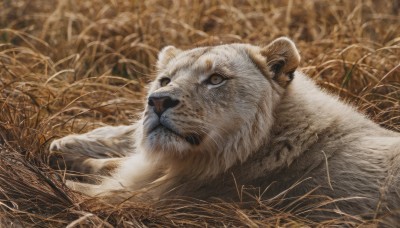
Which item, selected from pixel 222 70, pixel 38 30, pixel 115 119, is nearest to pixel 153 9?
pixel 38 30

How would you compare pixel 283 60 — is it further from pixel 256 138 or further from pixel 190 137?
pixel 190 137

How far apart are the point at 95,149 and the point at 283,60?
1681 millimetres

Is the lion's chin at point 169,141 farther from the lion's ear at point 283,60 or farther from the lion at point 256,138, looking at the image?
the lion's ear at point 283,60

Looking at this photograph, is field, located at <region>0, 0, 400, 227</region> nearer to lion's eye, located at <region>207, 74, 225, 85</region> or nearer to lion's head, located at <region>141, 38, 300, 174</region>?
lion's head, located at <region>141, 38, 300, 174</region>

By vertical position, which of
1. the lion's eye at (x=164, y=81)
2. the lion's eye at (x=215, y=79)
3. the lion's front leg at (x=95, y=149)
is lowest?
the lion's front leg at (x=95, y=149)

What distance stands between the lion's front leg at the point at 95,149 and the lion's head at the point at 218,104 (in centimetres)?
92

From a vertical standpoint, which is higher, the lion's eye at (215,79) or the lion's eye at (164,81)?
the lion's eye at (215,79)

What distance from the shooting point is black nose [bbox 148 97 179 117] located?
15.7ft

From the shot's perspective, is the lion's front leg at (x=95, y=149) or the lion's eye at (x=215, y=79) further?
the lion's front leg at (x=95, y=149)

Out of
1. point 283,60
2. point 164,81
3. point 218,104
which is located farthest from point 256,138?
point 164,81

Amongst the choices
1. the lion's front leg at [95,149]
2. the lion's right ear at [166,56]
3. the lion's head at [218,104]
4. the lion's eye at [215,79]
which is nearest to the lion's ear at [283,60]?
the lion's head at [218,104]

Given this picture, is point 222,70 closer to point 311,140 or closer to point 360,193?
point 311,140

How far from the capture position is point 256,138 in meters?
Answer: 4.96

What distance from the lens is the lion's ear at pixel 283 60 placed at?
17.2 ft
